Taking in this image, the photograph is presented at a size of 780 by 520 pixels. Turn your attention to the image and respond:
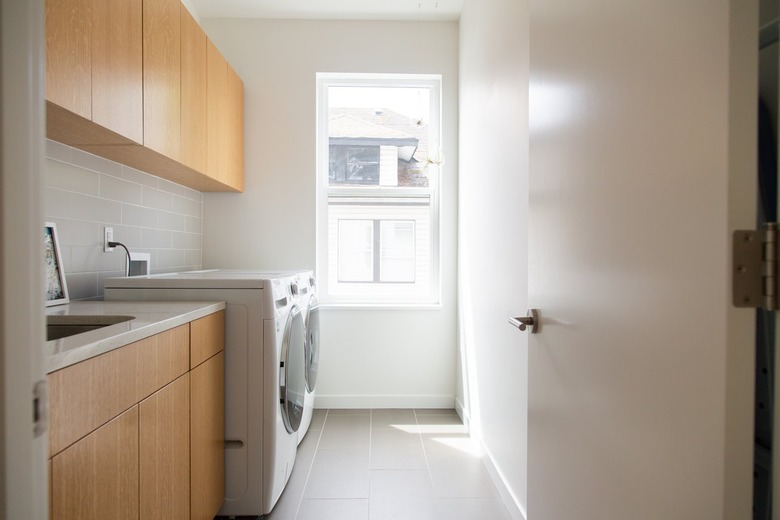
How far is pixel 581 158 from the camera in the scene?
806 mm

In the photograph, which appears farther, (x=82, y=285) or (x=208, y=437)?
(x=82, y=285)

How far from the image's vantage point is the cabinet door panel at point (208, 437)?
136 cm

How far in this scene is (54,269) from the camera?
1.51 m

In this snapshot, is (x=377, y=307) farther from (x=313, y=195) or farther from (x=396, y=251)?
(x=313, y=195)

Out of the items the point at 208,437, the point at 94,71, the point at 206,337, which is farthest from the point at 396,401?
the point at 94,71

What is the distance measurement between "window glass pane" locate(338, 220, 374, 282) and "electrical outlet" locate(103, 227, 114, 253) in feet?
4.89

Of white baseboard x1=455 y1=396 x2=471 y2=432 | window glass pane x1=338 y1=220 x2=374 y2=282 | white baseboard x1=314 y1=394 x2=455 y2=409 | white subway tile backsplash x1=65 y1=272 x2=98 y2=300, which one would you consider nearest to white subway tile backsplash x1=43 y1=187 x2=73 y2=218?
white subway tile backsplash x1=65 y1=272 x2=98 y2=300

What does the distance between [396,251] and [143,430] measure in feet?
7.14

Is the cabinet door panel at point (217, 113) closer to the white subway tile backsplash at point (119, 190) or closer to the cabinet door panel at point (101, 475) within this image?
the white subway tile backsplash at point (119, 190)

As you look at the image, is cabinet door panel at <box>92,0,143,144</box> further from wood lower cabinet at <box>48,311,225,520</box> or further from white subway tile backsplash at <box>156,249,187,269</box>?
white subway tile backsplash at <box>156,249,187,269</box>

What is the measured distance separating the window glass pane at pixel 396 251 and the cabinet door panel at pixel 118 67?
1803 mm

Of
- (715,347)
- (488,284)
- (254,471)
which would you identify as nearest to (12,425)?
(715,347)

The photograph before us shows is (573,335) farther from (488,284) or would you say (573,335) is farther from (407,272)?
(407,272)

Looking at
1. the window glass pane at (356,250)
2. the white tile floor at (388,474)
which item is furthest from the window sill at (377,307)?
the white tile floor at (388,474)
